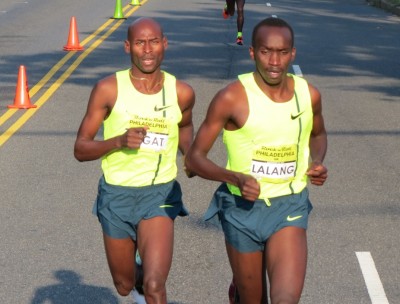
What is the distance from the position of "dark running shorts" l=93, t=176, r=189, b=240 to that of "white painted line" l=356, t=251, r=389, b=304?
1.92 m

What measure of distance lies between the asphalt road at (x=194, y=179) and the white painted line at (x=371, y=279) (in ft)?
0.04

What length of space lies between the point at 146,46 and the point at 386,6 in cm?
2902

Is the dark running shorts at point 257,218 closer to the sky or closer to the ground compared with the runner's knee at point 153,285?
closer to the sky

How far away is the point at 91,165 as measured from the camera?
11750 mm

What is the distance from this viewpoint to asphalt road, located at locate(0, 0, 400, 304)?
7809mm

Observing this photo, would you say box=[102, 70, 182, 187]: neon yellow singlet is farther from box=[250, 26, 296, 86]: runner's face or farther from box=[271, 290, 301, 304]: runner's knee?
box=[271, 290, 301, 304]: runner's knee

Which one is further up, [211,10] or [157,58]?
[157,58]

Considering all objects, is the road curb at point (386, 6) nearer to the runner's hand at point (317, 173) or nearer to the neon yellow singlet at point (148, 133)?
the neon yellow singlet at point (148, 133)

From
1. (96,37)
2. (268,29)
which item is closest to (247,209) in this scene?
(268,29)

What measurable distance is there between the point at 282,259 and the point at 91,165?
6.54 metres

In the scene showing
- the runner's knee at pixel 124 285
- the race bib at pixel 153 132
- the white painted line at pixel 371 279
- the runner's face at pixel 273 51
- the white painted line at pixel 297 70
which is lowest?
the white painted line at pixel 297 70

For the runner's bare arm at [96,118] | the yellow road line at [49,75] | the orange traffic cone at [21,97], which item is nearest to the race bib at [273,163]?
the runner's bare arm at [96,118]

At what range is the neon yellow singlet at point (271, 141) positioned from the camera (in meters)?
5.46

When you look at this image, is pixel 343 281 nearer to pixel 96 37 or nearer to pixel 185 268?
pixel 185 268
